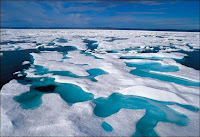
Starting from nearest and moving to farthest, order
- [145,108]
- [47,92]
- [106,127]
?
[106,127]
[145,108]
[47,92]

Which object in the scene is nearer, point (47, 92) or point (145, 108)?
point (145, 108)

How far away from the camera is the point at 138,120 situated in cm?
268

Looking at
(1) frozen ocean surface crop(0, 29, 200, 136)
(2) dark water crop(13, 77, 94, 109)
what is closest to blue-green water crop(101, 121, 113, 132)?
(1) frozen ocean surface crop(0, 29, 200, 136)

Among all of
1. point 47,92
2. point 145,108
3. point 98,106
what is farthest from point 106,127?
point 47,92

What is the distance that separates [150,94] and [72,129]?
2102 mm

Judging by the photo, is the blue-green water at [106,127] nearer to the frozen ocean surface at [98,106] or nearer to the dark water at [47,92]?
the frozen ocean surface at [98,106]

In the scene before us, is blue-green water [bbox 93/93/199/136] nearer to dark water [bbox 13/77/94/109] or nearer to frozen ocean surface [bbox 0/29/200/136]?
frozen ocean surface [bbox 0/29/200/136]

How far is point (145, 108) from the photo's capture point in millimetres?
3090

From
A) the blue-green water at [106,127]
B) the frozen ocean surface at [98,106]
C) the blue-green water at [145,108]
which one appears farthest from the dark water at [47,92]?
the blue-green water at [106,127]

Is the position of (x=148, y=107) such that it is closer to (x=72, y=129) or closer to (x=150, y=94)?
(x=150, y=94)

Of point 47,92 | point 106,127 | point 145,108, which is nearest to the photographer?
point 106,127

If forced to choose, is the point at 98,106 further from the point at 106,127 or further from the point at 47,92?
the point at 47,92

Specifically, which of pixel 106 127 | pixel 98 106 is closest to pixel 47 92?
pixel 98 106

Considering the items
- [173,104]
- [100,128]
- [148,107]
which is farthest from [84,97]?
[173,104]
